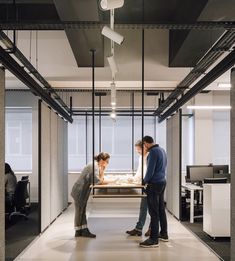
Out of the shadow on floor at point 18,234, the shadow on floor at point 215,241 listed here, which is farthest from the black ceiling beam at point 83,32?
the shadow on floor at point 215,241

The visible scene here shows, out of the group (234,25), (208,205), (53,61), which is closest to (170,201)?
(208,205)

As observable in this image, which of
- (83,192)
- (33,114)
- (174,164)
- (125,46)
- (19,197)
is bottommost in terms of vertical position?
(19,197)

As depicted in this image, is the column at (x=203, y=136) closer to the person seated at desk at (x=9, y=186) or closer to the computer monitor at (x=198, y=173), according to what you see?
the computer monitor at (x=198, y=173)

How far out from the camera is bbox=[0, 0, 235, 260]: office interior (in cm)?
393

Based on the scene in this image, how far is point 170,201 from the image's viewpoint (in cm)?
854

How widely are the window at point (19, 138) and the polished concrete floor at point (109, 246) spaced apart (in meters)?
3.28

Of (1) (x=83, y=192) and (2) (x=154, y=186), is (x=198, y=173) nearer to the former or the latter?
(2) (x=154, y=186)

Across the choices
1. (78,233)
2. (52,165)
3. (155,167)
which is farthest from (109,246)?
(52,165)

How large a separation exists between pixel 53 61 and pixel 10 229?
3.18 m

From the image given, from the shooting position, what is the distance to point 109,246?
217 inches

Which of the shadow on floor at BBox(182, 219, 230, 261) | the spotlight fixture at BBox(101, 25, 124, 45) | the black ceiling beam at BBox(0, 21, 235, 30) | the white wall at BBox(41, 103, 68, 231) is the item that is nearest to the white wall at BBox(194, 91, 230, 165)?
the shadow on floor at BBox(182, 219, 230, 261)

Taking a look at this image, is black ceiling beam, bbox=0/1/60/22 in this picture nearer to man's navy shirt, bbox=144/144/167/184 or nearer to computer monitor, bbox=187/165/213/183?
man's navy shirt, bbox=144/144/167/184

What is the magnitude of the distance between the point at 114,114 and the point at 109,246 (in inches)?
115

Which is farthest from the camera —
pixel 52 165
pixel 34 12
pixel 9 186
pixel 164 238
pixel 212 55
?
pixel 9 186
